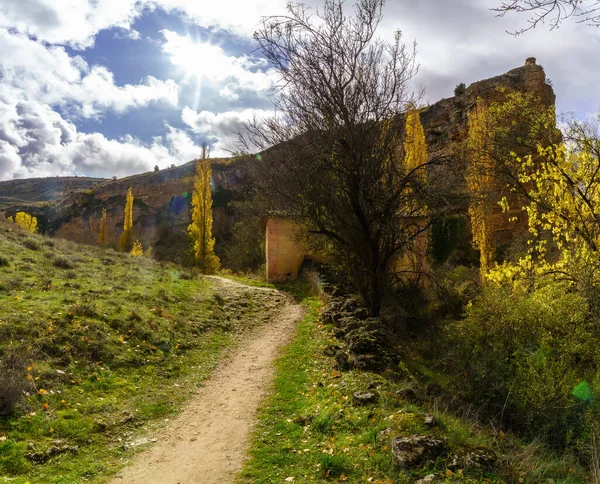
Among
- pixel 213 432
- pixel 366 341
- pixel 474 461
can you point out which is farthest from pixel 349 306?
pixel 474 461

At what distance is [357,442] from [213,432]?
7.60ft

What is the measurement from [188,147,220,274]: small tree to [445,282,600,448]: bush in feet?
66.7

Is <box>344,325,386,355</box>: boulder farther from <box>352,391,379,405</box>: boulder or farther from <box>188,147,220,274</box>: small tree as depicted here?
<box>188,147,220,274</box>: small tree

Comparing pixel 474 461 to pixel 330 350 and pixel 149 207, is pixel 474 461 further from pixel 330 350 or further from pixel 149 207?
pixel 149 207

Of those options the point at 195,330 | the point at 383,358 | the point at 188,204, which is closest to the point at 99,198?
the point at 188,204

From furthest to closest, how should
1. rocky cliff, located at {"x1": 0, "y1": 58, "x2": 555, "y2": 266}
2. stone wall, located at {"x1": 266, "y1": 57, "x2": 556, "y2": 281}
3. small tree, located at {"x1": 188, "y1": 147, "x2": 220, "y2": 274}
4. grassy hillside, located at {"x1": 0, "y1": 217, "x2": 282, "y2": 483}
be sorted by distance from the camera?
rocky cliff, located at {"x1": 0, "y1": 58, "x2": 555, "y2": 266}
small tree, located at {"x1": 188, "y1": 147, "x2": 220, "y2": 274}
stone wall, located at {"x1": 266, "y1": 57, "x2": 556, "y2": 281}
grassy hillside, located at {"x1": 0, "y1": 217, "x2": 282, "y2": 483}

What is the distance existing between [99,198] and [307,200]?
6449 centimetres

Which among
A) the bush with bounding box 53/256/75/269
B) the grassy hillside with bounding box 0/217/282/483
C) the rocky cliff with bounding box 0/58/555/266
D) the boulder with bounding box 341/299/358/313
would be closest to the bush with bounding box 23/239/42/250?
the grassy hillside with bounding box 0/217/282/483

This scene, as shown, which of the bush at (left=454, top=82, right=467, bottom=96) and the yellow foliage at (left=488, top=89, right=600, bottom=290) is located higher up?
the bush at (left=454, top=82, right=467, bottom=96)

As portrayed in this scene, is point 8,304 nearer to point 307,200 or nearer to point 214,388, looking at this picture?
point 214,388

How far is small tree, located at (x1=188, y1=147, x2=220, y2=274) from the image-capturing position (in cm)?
2714

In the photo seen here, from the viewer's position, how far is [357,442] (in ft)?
17.4

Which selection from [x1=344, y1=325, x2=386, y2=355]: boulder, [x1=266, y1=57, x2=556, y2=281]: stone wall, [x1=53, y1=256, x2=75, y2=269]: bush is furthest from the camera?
A: [x1=266, y1=57, x2=556, y2=281]: stone wall

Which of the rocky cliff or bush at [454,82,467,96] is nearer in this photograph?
bush at [454,82,467,96]
